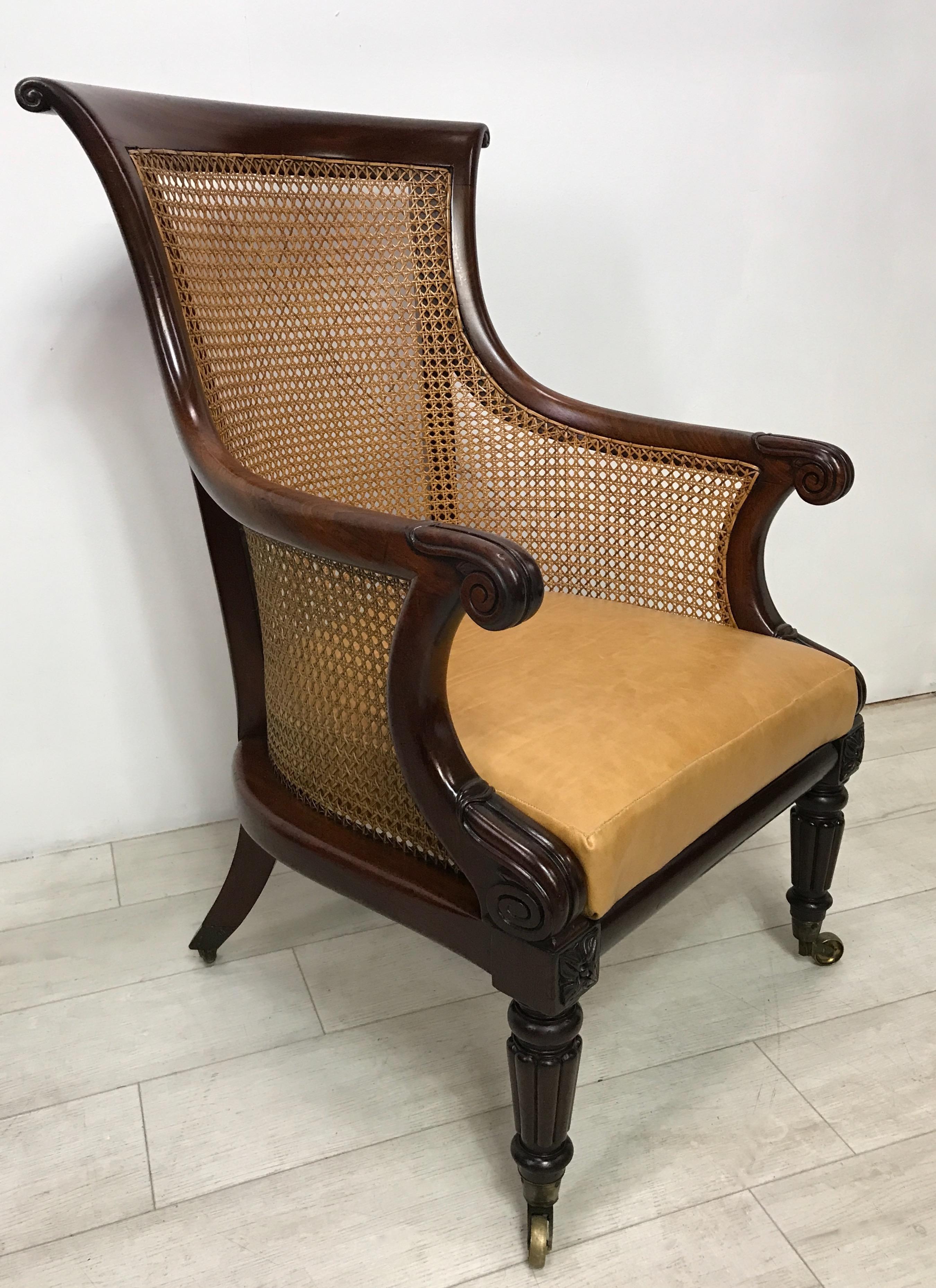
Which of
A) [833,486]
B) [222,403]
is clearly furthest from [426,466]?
[833,486]

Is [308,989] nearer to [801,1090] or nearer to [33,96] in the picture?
[801,1090]

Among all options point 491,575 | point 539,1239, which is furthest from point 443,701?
point 539,1239

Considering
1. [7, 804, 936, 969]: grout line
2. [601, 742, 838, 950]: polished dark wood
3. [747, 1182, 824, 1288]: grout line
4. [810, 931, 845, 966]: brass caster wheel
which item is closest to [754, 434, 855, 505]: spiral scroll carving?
[601, 742, 838, 950]: polished dark wood

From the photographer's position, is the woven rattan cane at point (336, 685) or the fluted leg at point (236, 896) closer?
the woven rattan cane at point (336, 685)

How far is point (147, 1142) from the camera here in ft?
3.88

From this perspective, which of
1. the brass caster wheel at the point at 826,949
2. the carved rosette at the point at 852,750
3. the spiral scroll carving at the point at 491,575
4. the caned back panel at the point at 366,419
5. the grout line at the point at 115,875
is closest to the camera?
the spiral scroll carving at the point at 491,575

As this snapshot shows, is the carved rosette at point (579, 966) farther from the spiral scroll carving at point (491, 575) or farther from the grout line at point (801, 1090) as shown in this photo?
the grout line at point (801, 1090)

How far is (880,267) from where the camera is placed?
1.96 m

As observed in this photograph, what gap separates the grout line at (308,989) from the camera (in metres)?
1.35

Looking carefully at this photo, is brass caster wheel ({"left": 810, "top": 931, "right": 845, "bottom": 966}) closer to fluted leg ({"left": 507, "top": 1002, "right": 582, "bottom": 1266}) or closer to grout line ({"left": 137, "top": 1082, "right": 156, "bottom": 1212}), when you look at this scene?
fluted leg ({"left": 507, "top": 1002, "right": 582, "bottom": 1266})

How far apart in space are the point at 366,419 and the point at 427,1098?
2.64 feet

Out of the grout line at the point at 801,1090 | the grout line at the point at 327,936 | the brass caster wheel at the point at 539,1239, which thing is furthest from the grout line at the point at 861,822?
the brass caster wheel at the point at 539,1239

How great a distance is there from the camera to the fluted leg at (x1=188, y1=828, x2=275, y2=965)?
1366 millimetres

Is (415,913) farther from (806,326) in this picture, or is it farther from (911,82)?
(911,82)
